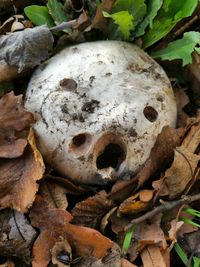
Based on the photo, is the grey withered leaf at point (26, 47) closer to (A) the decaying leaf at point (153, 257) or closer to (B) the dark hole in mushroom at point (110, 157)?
(B) the dark hole in mushroom at point (110, 157)

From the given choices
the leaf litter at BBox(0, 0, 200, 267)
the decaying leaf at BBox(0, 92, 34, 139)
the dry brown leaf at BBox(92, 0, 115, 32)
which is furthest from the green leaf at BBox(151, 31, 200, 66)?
the decaying leaf at BBox(0, 92, 34, 139)

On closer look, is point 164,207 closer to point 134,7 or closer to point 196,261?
point 196,261

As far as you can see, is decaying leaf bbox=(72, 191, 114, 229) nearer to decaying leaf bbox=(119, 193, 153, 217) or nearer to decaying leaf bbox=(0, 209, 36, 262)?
decaying leaf bbox=(119, 193, 153, 217)

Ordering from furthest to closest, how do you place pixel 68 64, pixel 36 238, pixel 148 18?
pixel 148 18, pixel 68 64, pixel 36 238

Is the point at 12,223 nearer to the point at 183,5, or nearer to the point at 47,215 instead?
the point at 47,215

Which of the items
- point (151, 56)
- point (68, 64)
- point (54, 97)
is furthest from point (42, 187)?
point (151, 56)

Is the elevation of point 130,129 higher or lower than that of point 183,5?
lower
